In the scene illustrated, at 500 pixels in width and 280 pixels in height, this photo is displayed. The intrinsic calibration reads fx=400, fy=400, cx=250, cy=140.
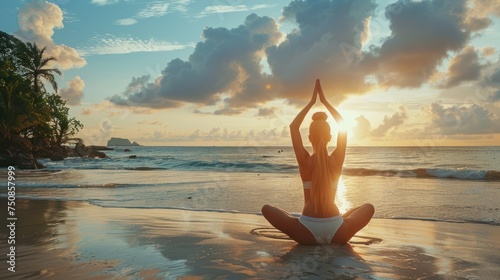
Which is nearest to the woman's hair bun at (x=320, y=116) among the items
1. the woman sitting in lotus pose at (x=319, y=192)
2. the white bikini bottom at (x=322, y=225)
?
the woman sitting in lotus pose at (x=319, y=192)

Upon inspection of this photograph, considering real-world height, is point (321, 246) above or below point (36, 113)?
below

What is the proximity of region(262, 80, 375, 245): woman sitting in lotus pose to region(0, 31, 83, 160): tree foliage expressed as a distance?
114 ft

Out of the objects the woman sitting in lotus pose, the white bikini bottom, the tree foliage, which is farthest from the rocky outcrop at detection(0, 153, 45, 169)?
the white bikini bottom

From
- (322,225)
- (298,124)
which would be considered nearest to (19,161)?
(298,124)

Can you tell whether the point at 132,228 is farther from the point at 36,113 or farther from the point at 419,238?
the point at 36,113

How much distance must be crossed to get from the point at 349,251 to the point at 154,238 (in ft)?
9.93

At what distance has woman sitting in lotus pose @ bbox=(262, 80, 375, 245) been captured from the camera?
5203 mm

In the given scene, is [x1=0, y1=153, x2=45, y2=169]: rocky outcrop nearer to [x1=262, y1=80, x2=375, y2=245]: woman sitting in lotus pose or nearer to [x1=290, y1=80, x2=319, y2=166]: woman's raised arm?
[x1=262, y1=80, x2=375, y2=245]: woman sitting in lotus pose

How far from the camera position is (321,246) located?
5684 mm

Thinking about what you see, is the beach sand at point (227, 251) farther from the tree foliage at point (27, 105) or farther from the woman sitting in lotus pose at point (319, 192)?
the tree foliage at point (27, 105)

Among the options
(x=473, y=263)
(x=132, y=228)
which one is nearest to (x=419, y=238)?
(x=473, y=263)

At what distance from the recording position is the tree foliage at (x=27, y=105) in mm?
34906

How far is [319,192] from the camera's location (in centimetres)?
526

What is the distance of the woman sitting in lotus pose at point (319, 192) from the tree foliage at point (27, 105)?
34750mm
